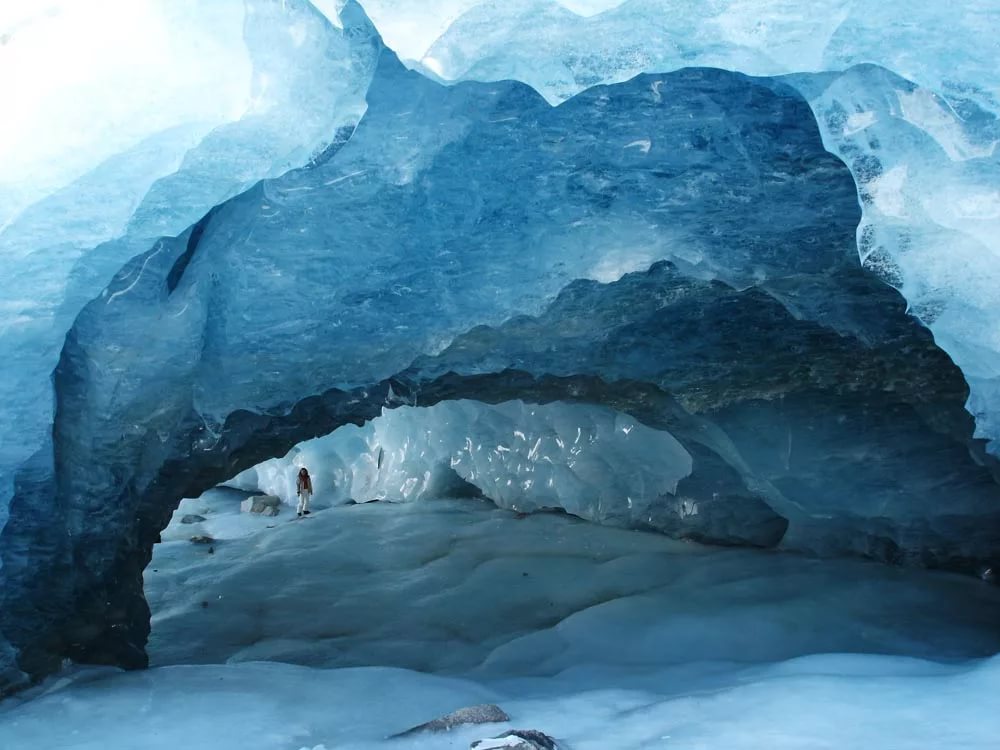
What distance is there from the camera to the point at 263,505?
348 inches

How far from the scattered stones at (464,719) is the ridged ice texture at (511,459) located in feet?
11.5

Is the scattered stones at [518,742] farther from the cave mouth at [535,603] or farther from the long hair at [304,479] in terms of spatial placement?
the long hair at [304,479]

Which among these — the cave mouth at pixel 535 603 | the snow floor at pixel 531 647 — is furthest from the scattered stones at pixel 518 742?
the cave mouth at pixel 535 603

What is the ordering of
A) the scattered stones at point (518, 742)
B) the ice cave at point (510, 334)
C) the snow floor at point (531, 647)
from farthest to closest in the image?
the ice cave at point (510, 334)
the snow floor at point (531, 647)
the scattered stones at point (518, 742)

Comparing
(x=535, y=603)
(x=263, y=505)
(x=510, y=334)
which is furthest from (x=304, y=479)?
(x=510, y=334)

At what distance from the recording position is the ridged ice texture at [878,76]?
9.34 ft

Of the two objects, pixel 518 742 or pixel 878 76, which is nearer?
pixel 518 742

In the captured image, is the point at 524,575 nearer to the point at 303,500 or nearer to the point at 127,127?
the point at 303,500

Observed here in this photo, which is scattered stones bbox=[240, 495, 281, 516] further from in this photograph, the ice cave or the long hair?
the ice cave

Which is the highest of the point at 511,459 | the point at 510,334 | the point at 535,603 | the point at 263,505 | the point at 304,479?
the point at 510,334

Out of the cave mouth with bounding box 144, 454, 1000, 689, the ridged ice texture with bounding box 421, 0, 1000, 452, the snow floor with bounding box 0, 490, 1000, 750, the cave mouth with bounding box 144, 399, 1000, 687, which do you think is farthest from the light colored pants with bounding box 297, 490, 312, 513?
the ridged ice texture with bounding box 421, 0, 1000, 452

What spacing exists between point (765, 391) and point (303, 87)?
3.29m

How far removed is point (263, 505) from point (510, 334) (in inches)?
195

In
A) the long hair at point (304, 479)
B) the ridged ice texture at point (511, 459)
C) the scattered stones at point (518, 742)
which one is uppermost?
the scattered stones at point (518, 742)
